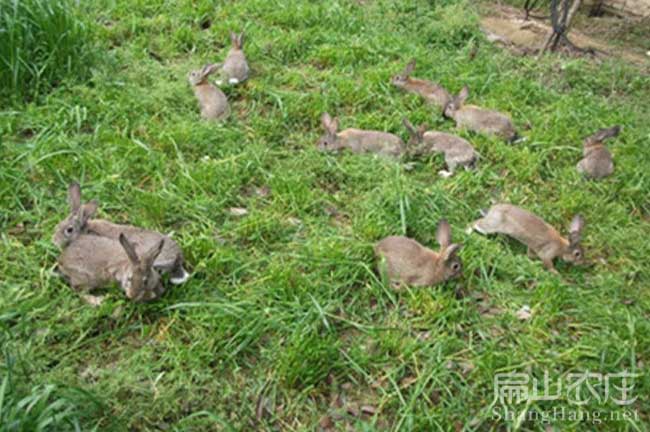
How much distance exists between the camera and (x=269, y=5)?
696 cm

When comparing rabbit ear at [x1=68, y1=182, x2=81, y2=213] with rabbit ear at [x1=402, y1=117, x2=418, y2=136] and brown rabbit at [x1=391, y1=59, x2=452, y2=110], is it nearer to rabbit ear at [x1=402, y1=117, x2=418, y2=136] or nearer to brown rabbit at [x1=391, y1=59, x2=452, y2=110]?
rabbit ear at [x1=402, y1=117, x2=418, y2=136]

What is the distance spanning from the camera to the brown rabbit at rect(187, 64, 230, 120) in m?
5.04

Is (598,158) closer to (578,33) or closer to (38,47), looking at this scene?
(578,33)

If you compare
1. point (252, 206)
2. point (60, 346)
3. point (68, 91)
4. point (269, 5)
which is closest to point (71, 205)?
point (60, 346)

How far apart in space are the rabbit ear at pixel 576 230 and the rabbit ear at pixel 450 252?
91 cm

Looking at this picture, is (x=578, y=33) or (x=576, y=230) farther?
(x=578, y=33)

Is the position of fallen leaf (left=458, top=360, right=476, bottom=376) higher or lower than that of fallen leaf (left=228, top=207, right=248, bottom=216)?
higher

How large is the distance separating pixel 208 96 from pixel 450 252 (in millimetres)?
2659

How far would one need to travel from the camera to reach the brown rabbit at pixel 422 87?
18.1 feet

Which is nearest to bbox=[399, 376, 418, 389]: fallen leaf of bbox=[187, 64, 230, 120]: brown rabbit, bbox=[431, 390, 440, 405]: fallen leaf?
bbox=[431, 390, 440, 405]: fallen leaf

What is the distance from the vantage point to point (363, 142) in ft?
15.8

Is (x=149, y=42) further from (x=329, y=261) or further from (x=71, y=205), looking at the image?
(x=329, y=261)

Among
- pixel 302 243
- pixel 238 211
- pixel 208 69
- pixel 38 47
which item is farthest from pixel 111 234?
pixel 38 47

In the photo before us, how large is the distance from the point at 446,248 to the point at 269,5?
4478 millimetres
